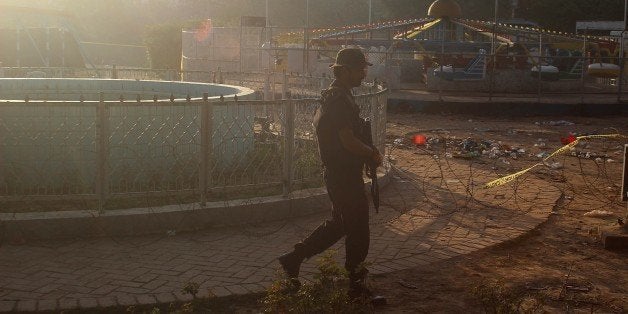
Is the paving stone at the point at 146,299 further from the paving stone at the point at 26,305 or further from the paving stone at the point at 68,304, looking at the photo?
the paving stone at the point at 26,305

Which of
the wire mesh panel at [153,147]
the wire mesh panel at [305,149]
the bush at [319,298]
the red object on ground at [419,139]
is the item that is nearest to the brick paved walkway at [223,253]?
the wire mesh panel at [305,149]

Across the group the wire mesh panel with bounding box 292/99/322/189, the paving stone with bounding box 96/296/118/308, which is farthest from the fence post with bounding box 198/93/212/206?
the paving stone with bounding box 96/296/118/308


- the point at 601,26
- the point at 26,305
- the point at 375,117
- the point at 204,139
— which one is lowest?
the point at 26,305

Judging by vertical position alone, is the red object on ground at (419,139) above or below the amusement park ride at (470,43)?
below

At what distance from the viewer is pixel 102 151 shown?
8.19m

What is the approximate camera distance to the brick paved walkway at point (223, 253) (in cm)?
643

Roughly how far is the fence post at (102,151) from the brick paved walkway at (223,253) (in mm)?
491

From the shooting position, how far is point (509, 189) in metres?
11.1

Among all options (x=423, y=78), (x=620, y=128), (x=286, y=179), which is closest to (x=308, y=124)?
(x=286, y=179)

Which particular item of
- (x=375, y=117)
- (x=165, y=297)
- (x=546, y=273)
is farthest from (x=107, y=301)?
(x=375, y=117)

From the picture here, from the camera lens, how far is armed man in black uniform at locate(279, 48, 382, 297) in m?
5.88

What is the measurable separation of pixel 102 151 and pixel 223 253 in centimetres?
168

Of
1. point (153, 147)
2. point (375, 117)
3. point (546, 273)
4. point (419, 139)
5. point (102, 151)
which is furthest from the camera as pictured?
point (419, 139)

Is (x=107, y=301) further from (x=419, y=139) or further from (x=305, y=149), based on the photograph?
(x=419, y=139)
